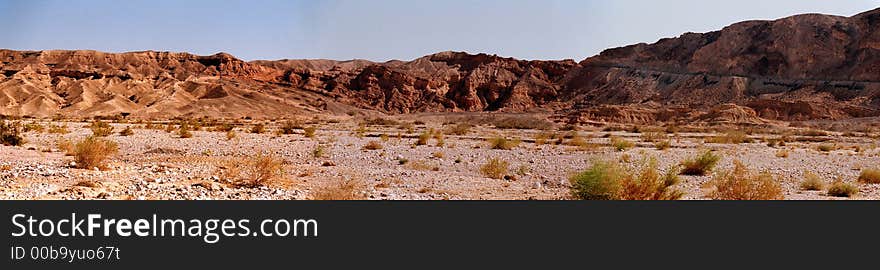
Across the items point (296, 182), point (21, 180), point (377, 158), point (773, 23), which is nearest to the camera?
point (21, 180)

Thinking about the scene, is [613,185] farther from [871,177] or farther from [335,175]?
[871,177]

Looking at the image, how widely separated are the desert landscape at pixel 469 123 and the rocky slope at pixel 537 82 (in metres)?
0.36

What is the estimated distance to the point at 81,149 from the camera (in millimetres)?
13031

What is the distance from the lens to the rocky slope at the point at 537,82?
78.6m

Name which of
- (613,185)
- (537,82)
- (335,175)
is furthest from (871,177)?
(537,82)

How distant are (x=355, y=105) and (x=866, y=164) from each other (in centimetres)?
9125

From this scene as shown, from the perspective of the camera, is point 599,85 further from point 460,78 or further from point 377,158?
point 377,158

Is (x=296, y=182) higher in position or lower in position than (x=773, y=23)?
lower

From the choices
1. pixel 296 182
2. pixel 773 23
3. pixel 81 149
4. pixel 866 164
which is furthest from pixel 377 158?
pixel 773 23

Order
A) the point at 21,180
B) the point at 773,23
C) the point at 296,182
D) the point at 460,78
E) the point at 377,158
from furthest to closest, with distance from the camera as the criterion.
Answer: the point at 460,78, the point at 773,23, the point at 377,158, the point at 296,182, the point at 21,180

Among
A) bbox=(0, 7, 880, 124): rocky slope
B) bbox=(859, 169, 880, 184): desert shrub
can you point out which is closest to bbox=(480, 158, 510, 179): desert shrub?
bbox=(859, 169, 880, 184): desert shrub

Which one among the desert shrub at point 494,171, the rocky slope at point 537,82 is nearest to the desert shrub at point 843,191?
the desert shrub at point 494,171

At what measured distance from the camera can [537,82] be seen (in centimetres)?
11356

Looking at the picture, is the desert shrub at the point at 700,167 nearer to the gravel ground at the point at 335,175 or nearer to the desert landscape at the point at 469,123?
the desert landscape at the point at 469,123
